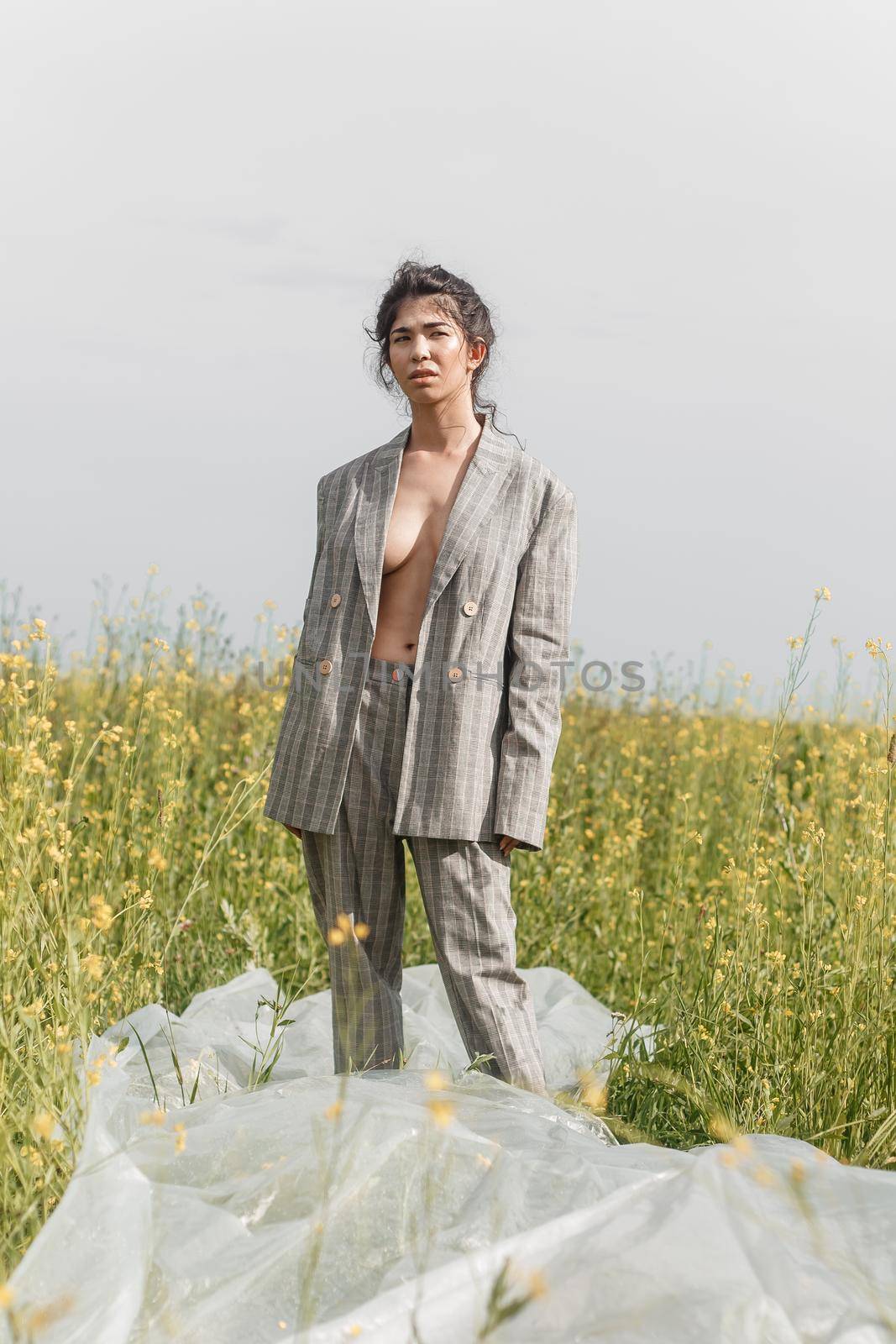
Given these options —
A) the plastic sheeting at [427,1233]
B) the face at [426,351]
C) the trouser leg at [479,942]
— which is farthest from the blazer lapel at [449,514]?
the plastic sheeting at [427,1233]

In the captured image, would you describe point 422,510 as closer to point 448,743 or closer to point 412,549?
point 412,549

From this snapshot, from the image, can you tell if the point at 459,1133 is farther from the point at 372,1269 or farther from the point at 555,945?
the point at 555,945

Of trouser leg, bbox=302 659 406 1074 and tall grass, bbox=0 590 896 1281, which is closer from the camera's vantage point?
tall grass, bbox=0 590 896 1281

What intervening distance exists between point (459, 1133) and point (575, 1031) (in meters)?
1.70

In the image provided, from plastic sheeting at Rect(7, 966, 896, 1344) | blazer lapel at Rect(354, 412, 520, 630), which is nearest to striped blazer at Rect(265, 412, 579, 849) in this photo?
blazer lapel at Rect(354, 412, 520, 630)

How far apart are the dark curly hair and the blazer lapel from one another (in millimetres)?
235

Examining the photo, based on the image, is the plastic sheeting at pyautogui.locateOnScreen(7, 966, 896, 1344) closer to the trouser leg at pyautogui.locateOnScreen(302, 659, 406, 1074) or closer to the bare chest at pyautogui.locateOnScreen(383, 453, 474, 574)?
the trouser leg at pyautogui.locateOnScreen(302, 659, 406, 1074)

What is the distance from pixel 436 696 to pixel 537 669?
25 cm

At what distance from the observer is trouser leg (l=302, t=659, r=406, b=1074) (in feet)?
9.62

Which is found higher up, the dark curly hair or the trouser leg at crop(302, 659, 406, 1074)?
the dark curly hair

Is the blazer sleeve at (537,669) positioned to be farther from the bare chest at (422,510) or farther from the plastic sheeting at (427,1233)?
the plastic sheeting at (427,1233)

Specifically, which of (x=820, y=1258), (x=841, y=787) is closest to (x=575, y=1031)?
(x=841, y=787)

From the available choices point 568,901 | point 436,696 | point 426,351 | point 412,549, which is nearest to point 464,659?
point 436,696

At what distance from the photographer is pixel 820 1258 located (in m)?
1.84
